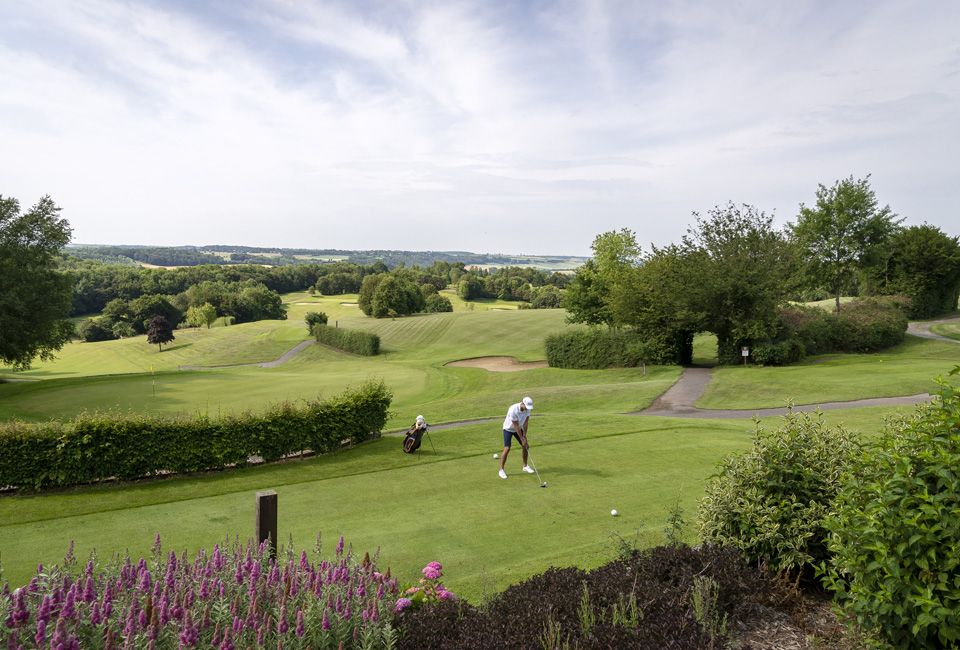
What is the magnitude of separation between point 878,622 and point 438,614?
371cm

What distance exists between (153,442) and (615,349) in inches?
Answer: 1273

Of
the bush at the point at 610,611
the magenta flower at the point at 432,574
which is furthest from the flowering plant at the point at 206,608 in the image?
the magenta flower at the point at 432,574

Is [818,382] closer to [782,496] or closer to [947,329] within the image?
[782,496]

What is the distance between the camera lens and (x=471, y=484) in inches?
469

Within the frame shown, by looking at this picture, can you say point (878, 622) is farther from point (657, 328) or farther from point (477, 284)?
→ point (477, 284)

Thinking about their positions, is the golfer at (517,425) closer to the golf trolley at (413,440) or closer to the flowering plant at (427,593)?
the golf trolley at (413,440)

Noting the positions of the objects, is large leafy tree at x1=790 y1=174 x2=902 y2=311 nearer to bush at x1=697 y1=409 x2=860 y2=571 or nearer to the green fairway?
the green fairway

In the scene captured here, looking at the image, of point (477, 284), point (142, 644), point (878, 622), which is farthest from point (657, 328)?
point (477, 284)

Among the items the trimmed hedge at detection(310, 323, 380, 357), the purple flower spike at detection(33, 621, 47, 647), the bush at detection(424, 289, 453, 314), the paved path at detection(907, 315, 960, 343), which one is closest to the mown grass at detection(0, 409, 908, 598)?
the purple flower spike at detection(33, 621, 47, 647)

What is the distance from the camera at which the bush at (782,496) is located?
593 centimetres

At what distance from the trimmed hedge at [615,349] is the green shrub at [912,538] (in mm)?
33493

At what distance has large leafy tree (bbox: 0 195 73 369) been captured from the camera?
31.6 meters

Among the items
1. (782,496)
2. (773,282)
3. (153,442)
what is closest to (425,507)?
(782,496)

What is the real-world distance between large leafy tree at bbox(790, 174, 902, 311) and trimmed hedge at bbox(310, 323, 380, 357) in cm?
4268
